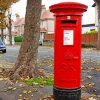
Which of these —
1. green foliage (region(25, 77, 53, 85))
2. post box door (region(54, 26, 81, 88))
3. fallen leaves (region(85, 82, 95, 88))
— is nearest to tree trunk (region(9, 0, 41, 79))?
green foliage (region(25, 77, 53, 85))

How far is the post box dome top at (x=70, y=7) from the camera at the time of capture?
22.6ft

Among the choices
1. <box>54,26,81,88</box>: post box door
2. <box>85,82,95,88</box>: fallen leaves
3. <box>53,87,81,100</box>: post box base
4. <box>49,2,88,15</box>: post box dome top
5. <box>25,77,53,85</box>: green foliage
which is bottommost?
<box>85,82,95,88</box>: fallen leaves

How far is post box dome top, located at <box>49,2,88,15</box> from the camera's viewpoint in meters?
6.88

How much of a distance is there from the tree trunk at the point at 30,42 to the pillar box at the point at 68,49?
2.94m

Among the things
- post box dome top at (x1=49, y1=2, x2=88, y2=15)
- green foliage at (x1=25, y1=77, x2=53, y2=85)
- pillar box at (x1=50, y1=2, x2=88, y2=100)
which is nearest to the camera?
post box dome top at (x1=49, y1=2, x2=88, y2=15)

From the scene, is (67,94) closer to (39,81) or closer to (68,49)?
(68,49)

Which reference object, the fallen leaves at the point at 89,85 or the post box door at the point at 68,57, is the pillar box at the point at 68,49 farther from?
the fallen leaves at the point at 89,85

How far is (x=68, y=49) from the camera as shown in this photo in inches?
277

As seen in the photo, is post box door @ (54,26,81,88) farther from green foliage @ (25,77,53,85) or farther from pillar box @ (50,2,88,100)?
green foliage @ (25,77,53,85)

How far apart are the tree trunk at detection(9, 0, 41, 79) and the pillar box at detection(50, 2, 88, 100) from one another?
2945mm

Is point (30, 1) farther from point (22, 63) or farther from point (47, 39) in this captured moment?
point (47, 39)

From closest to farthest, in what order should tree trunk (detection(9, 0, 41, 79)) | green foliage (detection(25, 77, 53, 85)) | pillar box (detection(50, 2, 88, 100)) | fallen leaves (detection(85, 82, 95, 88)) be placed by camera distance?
pillar box (detection(50, 2, 88, 100)), green foliage (detection(25, 77, 53, 85)), fallen leaves (detection(85, 82, 95, 88)), tree trunk (detection(9, 0, 41, 79))

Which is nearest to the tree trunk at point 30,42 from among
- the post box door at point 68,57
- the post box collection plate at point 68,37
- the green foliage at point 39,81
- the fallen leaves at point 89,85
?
the green foliage at point 39,81

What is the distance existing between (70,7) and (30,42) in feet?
11.3
